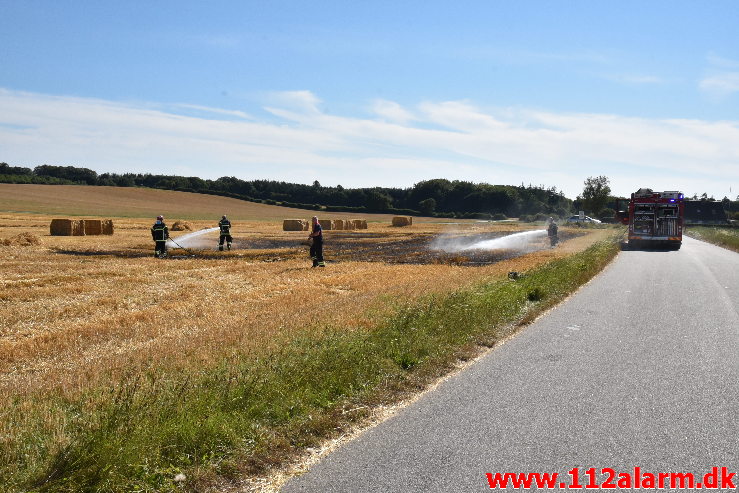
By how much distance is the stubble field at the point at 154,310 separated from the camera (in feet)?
23.6

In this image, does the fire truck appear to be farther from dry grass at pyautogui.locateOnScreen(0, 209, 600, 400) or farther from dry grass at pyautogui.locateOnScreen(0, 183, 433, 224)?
dry grass at pyautogui.locateOnScreen(0, 183, 433, 224)

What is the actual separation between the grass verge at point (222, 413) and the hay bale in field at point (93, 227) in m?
35.4

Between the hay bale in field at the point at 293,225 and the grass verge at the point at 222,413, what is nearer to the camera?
the grass verge at the point at 222,413

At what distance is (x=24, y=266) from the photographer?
67.7 feet

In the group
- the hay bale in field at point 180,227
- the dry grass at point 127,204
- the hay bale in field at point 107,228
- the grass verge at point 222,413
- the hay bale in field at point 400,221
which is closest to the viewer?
the grass verge at point 222,413

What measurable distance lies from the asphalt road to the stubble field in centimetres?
246

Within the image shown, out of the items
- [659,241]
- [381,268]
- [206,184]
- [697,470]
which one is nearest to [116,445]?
[697,470]

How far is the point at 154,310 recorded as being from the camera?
13.0 meters

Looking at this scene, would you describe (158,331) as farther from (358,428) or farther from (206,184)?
(206,184)

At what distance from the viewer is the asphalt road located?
15.2ft

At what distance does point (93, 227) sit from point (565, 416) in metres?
40.2

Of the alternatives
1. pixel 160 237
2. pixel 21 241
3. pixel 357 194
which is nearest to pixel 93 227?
pixel 21 241

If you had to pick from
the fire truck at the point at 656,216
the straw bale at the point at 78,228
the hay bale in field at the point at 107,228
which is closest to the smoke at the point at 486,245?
the fire truck at the point at 656,216

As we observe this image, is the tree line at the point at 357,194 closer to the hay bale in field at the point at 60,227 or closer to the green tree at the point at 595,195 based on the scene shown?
the green tree at the point at 595,195
